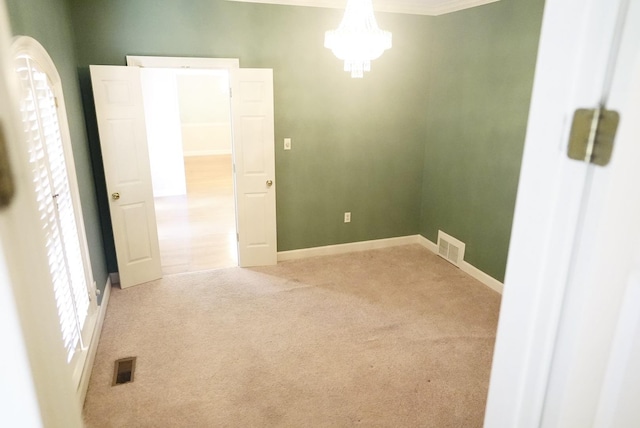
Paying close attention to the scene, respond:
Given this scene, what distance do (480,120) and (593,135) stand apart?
136 inches

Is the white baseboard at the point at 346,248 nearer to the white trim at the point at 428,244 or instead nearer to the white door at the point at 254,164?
the white trim at the point at 428,244

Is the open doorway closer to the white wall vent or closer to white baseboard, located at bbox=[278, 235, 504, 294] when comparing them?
white baseboard, located at bbox=[278, 235, 504, 294]

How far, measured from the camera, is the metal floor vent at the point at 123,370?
Answer: 2.61 meters

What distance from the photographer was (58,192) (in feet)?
7.88

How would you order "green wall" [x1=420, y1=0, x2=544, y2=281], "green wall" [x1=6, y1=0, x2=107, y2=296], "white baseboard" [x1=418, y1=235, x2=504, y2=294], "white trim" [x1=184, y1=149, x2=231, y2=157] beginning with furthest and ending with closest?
"white trim" [x1=184, y1=149, x2=231, y2=157], "white baseboard" [x1=418, y1=235, x2=504, y2=294], "green wall" [x1=420, y1=0, x2=544, y2=281], "green wall" [x1=6, y1=0, x2=107, y2=296]

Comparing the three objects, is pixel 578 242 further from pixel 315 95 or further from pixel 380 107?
pixel 380 107

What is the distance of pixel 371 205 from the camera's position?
4770 mm

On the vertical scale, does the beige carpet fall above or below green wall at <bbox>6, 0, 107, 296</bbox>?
below

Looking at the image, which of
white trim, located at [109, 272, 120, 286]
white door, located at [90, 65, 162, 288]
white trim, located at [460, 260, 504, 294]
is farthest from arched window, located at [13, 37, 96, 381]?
white trim, located at [460, 260, 504, 294]

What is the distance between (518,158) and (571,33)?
9.99 ft

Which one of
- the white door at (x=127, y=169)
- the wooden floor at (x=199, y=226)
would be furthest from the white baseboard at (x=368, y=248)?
the white door at (x=127, y=169)

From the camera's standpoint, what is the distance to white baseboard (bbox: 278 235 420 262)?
4.58 m

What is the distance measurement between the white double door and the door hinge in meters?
3.50

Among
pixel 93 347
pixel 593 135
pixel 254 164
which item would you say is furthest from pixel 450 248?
pixel 593 135
